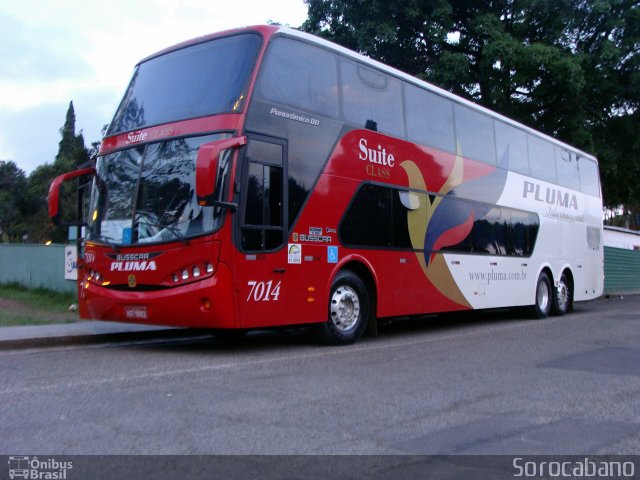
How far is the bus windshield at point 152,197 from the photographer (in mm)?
8984

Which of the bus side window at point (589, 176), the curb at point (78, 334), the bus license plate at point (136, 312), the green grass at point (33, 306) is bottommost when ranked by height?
the curb at point (78, 334)

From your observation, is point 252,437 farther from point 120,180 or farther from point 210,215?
point 120,180

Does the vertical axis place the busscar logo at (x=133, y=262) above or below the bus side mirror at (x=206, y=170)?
below

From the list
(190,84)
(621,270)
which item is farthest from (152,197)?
(621,270)

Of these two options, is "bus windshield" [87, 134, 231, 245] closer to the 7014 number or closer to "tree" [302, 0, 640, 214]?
the 7014 number

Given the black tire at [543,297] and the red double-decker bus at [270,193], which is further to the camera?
the black tire at [543,297]

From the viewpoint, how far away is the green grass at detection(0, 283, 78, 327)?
1370cm

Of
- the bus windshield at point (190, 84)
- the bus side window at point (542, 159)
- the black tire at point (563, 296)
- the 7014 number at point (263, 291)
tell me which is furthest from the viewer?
the black tire at point (563, 296)

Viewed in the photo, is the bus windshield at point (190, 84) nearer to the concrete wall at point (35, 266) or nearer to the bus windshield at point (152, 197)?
the bus windshield at point (152, 197)

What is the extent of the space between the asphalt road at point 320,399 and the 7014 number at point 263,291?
0.81 metres

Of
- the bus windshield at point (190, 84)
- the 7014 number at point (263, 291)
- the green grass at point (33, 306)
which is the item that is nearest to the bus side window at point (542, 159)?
the bus windshield at point (190, 84)

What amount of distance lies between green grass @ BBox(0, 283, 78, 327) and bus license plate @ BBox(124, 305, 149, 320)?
14.3 feet

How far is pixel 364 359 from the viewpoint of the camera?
9.20 meters

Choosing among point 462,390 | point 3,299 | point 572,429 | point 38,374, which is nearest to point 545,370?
point 462,390
